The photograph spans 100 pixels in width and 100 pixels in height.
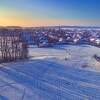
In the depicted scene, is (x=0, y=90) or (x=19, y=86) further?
(x=19, y=86)

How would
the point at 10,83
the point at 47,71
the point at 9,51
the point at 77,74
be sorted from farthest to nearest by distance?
the point at 9,51
the point at 47,71
the point at 77,74
the point at 10,83

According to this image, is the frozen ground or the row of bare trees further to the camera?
the row of bare trees

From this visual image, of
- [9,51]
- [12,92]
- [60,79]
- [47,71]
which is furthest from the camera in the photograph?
[9,51]

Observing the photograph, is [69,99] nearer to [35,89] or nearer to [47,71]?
[35,89]

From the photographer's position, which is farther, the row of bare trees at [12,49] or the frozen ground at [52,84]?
the row of bare trees at [12,49]

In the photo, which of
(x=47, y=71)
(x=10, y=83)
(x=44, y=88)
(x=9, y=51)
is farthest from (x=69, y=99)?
(x=9, y=51)

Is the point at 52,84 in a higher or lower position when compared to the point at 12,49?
higher

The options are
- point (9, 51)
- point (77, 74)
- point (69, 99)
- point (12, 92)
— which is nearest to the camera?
point (69, 99)

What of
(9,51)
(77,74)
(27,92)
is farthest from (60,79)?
(9,51)

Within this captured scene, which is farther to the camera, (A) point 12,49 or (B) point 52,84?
(A) point 12,49

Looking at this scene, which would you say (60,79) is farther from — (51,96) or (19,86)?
(51,96)
